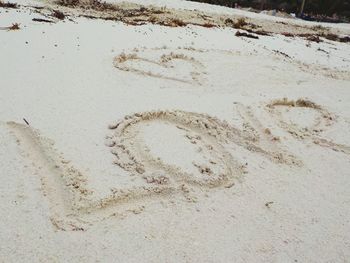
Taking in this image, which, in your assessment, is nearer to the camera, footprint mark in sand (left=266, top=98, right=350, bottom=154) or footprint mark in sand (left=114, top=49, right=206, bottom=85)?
footprint mark in sand (left=266, top=98, right=350, bottom=154)

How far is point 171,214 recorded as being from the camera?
390 cm

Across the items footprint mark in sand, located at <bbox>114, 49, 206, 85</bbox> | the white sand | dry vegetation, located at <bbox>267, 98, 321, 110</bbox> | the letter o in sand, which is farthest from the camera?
footprint mark in sand, located at <bbox>114, 49, 206, 85</bbox>

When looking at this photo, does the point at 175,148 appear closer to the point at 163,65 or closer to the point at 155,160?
the point at 155,160

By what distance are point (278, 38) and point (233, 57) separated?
3686 millimetres

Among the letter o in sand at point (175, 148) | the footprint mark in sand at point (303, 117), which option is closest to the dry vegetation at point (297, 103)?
the footprint mark in sand at point (303, 117)

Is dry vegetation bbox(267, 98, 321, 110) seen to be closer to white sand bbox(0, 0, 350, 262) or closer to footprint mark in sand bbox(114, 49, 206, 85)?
white sand bbox(0, 0, 350, 262)

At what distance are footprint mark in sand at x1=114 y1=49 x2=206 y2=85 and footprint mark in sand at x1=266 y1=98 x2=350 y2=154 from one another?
1.59 meters

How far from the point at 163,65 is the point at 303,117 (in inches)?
117

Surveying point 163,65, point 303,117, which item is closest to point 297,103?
point 303,117

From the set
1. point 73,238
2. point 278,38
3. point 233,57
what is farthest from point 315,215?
point 278,38

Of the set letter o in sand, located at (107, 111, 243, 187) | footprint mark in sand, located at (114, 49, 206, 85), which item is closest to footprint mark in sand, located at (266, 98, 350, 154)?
letter o in sand, located at (107, 111, 243, 187)

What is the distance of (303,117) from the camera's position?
650 cm

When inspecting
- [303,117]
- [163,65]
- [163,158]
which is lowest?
[163,158]

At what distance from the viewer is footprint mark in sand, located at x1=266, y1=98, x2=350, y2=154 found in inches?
226
